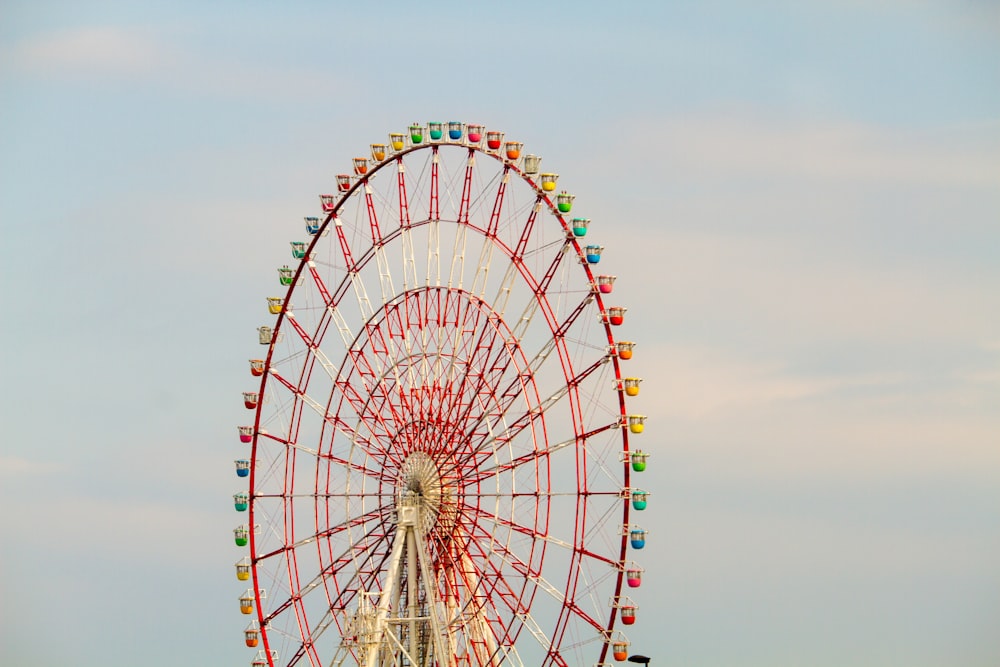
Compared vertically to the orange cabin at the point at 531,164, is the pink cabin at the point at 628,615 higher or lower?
lower

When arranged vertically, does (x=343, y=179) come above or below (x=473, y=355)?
above

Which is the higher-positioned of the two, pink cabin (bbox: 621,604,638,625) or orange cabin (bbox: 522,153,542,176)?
orange cabin (bbox: 522,153,542,176)

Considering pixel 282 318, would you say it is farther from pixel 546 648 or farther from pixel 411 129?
pixel 546 648

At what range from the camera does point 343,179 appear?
10150cm

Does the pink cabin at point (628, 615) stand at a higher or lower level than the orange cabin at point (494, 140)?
lower

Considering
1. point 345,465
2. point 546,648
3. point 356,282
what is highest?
point 356,282

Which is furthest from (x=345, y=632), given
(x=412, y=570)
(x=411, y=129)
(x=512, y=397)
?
(x=411, y=129)

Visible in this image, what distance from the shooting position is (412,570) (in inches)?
3878

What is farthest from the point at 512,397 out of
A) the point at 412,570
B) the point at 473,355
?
the point at 412,570

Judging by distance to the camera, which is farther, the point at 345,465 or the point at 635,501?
the point at 345,465

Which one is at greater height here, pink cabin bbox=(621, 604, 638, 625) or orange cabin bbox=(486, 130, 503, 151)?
orange cabin bbox=(486, 130, 503, 151)

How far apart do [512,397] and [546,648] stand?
9120mm

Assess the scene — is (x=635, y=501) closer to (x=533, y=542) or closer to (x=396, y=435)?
(x=533, y=542)

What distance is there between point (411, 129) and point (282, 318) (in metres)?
9.73
